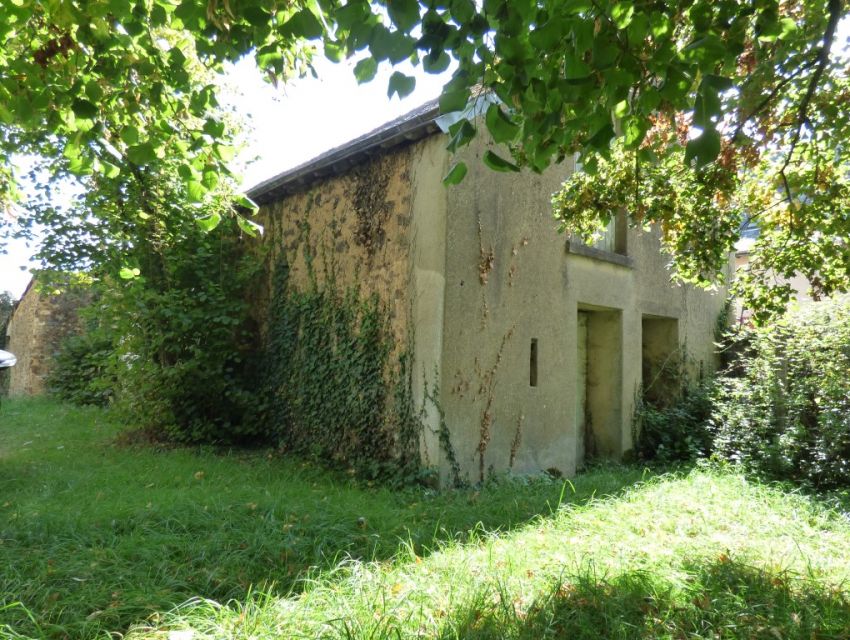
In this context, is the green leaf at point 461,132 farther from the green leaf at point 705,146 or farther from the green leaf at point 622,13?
the green leaf at point 705,146

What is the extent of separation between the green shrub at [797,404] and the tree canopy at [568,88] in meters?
2.14

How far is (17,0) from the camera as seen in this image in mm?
3133

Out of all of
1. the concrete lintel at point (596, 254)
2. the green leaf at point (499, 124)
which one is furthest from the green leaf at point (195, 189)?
the concrete lintel at point (596, 254)

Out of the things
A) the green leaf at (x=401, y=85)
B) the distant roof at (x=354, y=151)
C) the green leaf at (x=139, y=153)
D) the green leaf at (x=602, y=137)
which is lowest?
→ the green leaf at (x=602, y=137)

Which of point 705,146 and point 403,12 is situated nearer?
point 705,146

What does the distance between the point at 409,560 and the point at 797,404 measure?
5556 millimetres

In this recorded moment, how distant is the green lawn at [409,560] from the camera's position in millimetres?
2641

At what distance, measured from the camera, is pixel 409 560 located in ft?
11.3

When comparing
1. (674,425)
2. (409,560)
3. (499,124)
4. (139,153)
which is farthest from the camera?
(674,425)

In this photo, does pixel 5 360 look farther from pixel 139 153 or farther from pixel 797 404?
pixel 797 404

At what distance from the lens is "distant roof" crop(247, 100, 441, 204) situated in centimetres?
577

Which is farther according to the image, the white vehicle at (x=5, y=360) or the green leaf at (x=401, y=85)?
the white vehicle at (x=5, y=360)

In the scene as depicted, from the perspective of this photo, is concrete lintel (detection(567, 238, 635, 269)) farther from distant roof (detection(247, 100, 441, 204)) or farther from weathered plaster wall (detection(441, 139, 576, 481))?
distant roof (detection(247, 100, 441, 204))

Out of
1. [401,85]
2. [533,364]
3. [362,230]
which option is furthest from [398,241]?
[401,85]
